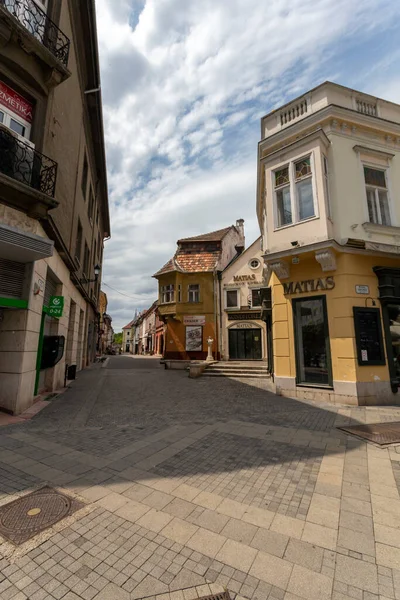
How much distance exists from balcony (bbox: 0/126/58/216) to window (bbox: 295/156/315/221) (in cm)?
801

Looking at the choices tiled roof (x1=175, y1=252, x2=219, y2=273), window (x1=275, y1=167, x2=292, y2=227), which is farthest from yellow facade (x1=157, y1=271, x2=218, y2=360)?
window (x1=275, y1=167, x2=292, y2=227)

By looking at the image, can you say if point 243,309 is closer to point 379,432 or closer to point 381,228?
point 381,228

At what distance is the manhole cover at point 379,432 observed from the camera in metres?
5.70

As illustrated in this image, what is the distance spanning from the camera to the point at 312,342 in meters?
10.1

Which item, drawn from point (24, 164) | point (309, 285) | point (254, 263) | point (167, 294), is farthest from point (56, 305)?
point (254, 263)

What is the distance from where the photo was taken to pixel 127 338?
343ft

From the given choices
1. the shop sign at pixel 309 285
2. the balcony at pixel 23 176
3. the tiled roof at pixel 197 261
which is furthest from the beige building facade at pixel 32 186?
the tiled roof at pixel 197 261

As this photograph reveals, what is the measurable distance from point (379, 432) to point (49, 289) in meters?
10.4

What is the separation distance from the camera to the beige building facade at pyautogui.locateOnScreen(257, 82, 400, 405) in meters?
9.27

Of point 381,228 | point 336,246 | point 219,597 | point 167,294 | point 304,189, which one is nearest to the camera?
point 219,597

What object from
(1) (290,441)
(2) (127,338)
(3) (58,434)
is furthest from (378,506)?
(2) (127,338)

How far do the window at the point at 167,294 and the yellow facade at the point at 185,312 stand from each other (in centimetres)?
35

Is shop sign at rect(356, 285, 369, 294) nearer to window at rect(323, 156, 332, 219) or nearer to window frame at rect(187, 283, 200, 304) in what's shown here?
window at rect(323, 156, 332, 219)

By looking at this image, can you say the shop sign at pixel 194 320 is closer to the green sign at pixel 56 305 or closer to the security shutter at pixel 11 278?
the green sign at pixel 56 305
